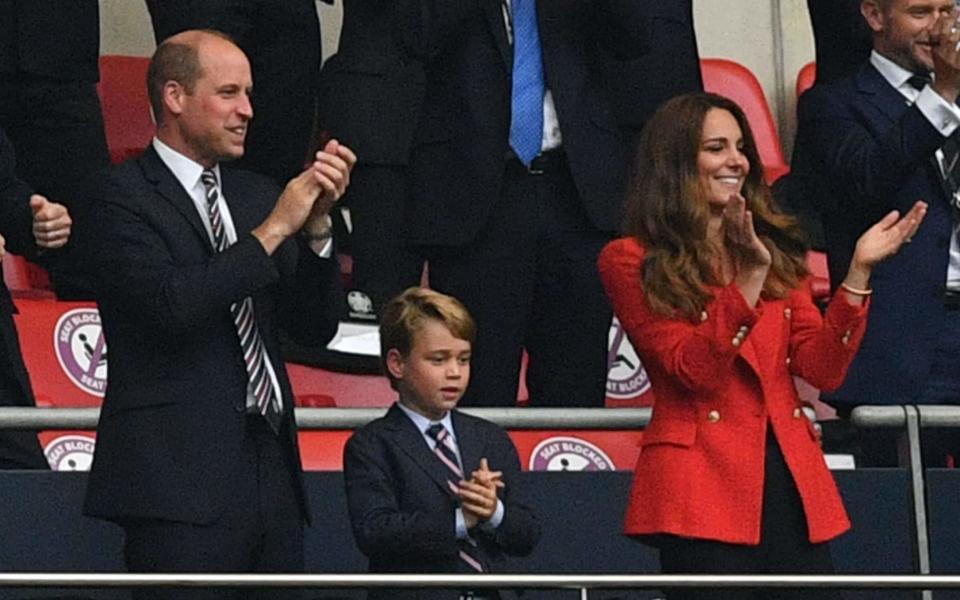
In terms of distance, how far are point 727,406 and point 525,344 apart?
1.09 m

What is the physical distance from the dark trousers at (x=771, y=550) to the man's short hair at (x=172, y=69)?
1371mm

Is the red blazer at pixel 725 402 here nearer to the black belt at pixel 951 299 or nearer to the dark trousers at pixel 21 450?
the black belt at pixel 951 299

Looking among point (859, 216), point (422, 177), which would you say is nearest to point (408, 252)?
point (422, 177)

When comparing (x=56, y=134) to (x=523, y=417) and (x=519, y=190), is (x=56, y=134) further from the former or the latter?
(x=523, y=417)

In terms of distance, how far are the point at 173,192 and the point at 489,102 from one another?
1079 millimetres

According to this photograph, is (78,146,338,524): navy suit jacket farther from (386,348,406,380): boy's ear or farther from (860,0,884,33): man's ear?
(860,0,884,33): man's ear

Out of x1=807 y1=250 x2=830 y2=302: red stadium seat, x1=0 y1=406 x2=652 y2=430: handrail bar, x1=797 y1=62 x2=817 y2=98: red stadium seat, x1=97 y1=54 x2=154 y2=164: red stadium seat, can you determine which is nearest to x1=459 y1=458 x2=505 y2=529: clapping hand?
x1=0 y1=406 x2=652 y2=430: handrail bar

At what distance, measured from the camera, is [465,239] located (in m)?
6.30

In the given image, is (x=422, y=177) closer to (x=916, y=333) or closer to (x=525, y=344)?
(x=525, y=344)

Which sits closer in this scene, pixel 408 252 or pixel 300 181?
pixel 300 181

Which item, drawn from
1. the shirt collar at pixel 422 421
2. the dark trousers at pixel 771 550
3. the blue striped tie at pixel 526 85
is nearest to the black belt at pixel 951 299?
the blue striped tie at pixel 526 85

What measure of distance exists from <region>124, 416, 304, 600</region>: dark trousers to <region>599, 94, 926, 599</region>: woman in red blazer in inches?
27.1

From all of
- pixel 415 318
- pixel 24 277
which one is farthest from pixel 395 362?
pixel 24 277

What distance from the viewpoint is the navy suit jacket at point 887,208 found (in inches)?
248
